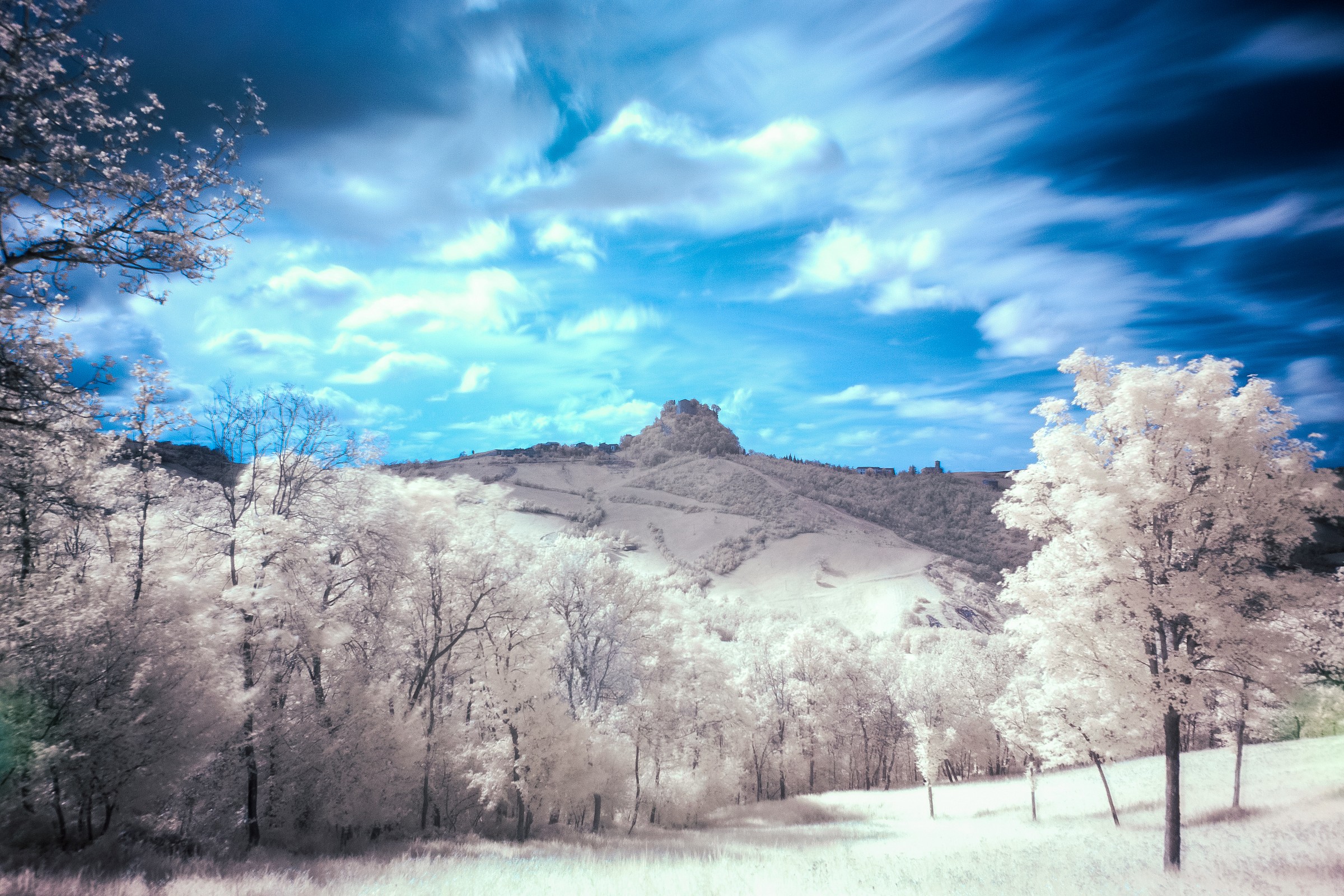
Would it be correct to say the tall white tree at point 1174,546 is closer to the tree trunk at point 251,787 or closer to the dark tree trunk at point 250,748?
the dark tree trunk at point 250,748

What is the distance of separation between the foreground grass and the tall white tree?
188cm

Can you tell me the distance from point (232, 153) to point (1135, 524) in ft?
58.4

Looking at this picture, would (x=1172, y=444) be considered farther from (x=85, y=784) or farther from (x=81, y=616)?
(x=85, y=784)

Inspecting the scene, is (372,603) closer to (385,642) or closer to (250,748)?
(385,642)

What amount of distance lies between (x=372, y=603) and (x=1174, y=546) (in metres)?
27.8

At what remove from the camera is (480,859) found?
1731 centimetres

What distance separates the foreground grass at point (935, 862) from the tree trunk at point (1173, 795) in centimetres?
31

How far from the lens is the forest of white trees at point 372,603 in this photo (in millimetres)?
7934

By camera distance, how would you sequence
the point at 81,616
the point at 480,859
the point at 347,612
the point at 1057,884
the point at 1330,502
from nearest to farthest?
the point at 1330,502
the point at 1057,884
the point at 81,616
the point at 480,859
the point at 347,612

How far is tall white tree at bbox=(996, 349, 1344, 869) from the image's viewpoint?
11727 mm

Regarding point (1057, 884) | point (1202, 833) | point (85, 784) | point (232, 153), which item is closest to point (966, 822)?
point (1202, 833)

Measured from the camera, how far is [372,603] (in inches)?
995

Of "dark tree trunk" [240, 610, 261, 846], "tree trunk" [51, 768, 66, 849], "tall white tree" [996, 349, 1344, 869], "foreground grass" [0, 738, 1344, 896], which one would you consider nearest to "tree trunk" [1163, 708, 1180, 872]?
"tall white tree" [996, 349, 1344, 869]

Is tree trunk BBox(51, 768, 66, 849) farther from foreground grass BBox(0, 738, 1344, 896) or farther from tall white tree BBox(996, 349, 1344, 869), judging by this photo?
tall white tree BBox(996, 349, 1344, 869)
